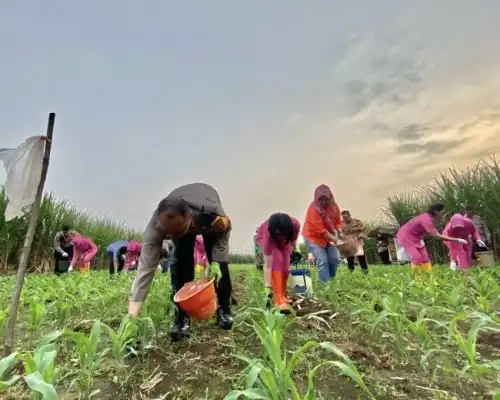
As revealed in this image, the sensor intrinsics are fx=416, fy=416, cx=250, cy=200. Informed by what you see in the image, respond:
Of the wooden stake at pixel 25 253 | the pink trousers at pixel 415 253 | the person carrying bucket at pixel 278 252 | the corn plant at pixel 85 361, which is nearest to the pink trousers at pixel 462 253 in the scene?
the pink trousers at pixel 415 253

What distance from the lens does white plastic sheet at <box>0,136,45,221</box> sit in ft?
8.27

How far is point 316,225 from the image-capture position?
19.2 feet

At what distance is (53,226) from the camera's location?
13961 mm

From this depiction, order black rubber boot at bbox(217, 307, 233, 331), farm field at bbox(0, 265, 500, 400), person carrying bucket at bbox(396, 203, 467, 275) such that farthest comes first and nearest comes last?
person carrying bucket at bbox(396, 203, 467, 275)
black rubber boot at bbox(217, 307, 233, 331)
farm field at bbox(0, 265, 500, 400)

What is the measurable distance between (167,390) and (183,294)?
960 mm

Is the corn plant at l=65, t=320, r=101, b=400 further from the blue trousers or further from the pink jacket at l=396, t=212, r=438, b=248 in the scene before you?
the pink jacket at l=396, t=212, r=438, b=248

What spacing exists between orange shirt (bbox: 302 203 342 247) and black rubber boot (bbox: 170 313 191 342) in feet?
9.66

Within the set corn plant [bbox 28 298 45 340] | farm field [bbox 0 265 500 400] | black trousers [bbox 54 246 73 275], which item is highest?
black trousers [bbox 54 246 73 275]

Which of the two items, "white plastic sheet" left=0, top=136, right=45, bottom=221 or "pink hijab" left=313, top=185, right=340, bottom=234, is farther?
"pink hijab" left=313, top=185, right=340, bottom=234

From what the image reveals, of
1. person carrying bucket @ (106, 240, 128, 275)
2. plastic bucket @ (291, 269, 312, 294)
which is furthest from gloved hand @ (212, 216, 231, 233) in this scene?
person carrying bucket @ (106, 240, 128, 275)

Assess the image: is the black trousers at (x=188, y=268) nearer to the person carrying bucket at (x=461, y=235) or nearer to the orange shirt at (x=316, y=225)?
the orange shirt at (x=316, y=225)

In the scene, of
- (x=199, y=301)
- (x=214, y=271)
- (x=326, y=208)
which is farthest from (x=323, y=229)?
(x=199, y=301)

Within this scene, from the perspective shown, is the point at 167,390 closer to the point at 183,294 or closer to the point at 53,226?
the point at 183,294

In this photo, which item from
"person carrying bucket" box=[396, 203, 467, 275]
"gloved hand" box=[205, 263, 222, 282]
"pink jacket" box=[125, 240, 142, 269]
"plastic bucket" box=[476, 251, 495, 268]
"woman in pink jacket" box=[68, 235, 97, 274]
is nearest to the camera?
"gloved hand" box=[205, 263, 222, 282]
